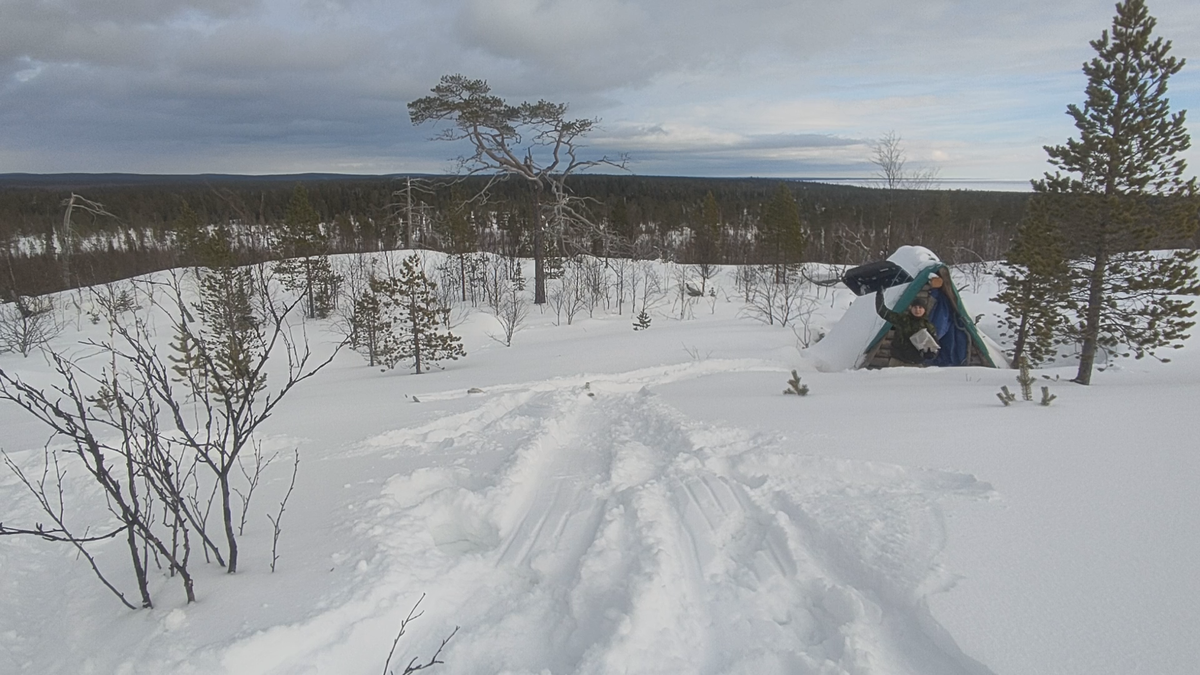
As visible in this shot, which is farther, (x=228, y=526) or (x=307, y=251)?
(x=307, y=251)

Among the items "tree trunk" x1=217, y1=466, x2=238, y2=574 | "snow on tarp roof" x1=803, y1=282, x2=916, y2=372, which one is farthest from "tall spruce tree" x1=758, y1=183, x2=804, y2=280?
"tree trunk" x1=217, y1=466, x2=238, y2=574

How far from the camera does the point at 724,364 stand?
10289mm

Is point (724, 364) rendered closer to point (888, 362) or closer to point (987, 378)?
point (888, 362)

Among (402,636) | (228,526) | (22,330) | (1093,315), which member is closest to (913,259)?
(1093,315)

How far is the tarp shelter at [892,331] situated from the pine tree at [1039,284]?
867 mm

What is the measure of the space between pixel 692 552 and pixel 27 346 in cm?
2167

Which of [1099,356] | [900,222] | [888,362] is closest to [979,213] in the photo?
[900,222]

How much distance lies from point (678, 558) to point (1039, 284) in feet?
35.2

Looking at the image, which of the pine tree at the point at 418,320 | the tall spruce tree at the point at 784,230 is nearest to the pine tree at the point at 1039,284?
the pine tree at the point at 418,320

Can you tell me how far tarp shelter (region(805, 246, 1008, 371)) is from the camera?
1042 centimetres

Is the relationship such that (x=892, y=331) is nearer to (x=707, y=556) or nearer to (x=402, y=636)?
(x=707, y=556)

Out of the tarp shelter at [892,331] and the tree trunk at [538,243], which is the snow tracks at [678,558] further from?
the tree trunk at [538,243]

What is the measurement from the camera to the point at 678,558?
131 inches

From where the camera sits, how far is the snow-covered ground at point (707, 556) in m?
2.49
